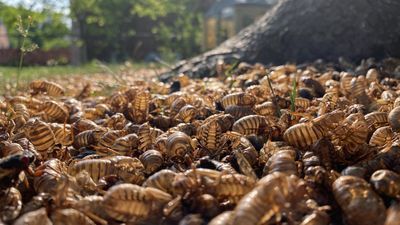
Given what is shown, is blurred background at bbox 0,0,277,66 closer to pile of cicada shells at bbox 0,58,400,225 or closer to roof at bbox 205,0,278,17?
roof at bbox 205,0,278,17

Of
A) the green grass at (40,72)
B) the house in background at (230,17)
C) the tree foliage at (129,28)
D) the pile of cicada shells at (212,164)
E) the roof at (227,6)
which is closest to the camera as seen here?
the pile of cicada shells at (212,164)

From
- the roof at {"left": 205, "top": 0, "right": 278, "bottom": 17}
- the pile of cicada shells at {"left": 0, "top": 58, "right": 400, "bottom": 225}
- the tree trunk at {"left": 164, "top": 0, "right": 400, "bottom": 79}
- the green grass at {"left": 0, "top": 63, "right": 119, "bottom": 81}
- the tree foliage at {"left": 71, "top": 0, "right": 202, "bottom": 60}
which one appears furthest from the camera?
the tree foliage at {"left": 71, "top": 0, "right": 202, "bottom": 60}

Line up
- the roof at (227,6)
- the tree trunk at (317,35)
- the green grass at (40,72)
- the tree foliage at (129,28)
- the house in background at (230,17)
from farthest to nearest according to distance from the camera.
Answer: the tree foliage at (129,28) → the roof at (227,6) → the house in background at (230,17) → the green grass at (40,72) → the tree trunk at (317,35)

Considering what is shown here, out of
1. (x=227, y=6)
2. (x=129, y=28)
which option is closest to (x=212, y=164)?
(x=227, y=6)

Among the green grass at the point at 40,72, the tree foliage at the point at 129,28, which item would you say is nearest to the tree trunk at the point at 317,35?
the green grass at the point at 40,72

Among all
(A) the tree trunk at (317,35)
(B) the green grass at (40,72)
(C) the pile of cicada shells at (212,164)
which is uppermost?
(A) the tree trunk at (317,35)

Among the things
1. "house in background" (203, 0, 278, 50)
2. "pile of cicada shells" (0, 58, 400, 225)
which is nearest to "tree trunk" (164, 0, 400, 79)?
"pile of cicada shells" (0, 58, 400, 225)

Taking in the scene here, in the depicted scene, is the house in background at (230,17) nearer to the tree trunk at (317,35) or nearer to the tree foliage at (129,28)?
the tree foliage at (129,28)

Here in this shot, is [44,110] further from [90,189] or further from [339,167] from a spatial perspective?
[339,167]

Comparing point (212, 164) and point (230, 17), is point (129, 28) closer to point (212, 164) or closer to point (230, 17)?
point (230, 17)

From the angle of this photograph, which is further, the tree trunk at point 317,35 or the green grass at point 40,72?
the green grass at point 40,72
